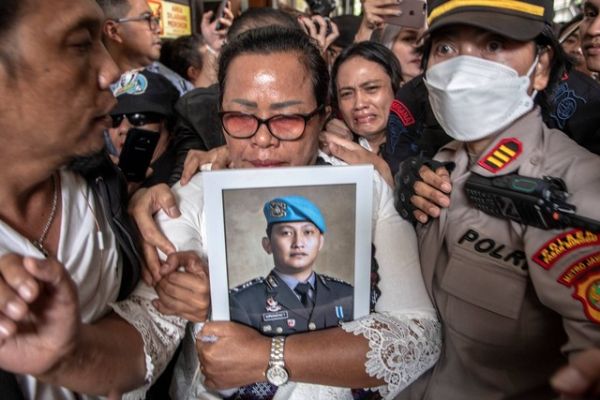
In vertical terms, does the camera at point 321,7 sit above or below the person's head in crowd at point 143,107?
above

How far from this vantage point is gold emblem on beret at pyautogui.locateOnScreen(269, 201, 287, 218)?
106 cm

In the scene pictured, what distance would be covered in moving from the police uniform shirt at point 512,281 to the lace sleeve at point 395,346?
0.11m

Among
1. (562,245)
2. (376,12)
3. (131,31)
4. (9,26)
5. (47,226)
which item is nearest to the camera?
A: (9,26)

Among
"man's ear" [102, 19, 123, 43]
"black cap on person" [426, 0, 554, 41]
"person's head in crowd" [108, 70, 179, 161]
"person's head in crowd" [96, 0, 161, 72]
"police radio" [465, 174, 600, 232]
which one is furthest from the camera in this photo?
"person's head in crowd" [96, 0, 161, 72]

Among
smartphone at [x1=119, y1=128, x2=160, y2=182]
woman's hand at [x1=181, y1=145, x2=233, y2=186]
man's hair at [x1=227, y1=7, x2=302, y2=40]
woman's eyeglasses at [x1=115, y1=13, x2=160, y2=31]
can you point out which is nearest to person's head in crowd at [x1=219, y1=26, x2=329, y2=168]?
woman's hand at [x1=181, y1=145, x2=233, y2=186]

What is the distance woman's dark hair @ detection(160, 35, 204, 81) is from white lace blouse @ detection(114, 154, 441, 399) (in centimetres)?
274

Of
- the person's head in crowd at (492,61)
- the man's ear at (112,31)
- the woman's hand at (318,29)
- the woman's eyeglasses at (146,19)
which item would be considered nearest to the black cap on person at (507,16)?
the person's head in crowd at (492,61)

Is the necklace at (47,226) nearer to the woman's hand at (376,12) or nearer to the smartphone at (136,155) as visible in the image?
the smartphone at (136,155)

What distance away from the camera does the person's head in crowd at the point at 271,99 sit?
4.25ft

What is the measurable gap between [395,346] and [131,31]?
2718 mm

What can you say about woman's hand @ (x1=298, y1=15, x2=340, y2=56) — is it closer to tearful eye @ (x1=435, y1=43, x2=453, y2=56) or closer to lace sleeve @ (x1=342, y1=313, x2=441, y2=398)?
tearful eye @ (x1=435, y1=43, x2=453, y2=56)

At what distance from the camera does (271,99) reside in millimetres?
1287

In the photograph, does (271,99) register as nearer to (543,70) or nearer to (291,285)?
(291,285)

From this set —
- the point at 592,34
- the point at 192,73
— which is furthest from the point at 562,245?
the point at 192,73
